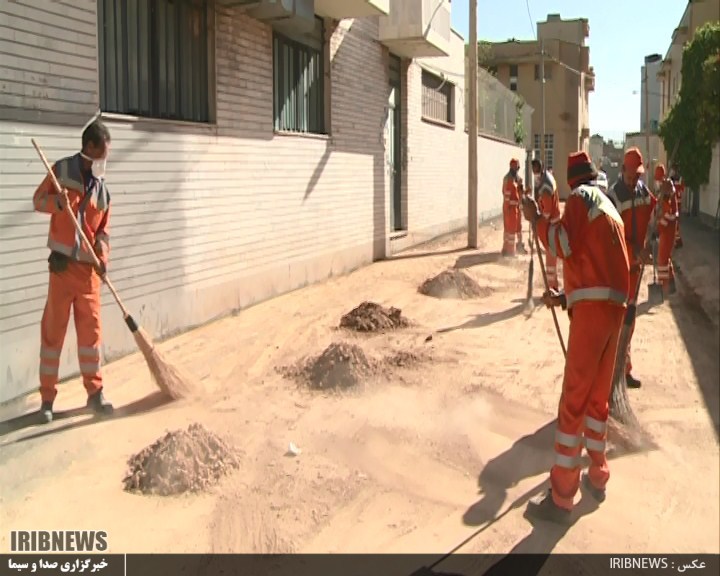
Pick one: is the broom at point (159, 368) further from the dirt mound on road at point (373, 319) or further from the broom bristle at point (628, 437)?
the broom bristle at point (628, 437)

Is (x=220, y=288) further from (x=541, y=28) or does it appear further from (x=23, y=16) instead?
(x=541, y=28)

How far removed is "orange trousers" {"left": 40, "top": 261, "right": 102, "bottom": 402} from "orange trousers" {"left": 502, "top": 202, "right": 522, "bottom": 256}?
9546mm

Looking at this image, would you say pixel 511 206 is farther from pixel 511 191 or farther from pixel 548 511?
pixel 548 511

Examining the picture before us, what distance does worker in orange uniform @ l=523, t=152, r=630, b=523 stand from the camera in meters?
3.66

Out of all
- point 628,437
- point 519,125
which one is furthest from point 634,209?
point 519,125

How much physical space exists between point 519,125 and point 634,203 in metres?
29.4

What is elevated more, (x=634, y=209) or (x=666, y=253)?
(x=634, y=209)

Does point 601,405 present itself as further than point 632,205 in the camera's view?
No

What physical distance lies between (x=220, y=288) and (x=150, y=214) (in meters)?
1.58

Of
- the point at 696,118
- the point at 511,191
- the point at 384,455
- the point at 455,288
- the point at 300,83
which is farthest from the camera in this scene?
the point at 511,191

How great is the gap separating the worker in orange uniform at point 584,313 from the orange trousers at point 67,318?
10.7 ft

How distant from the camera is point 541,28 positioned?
14.4m

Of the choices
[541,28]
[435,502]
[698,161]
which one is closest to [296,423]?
[435,502]

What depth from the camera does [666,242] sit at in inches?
325
